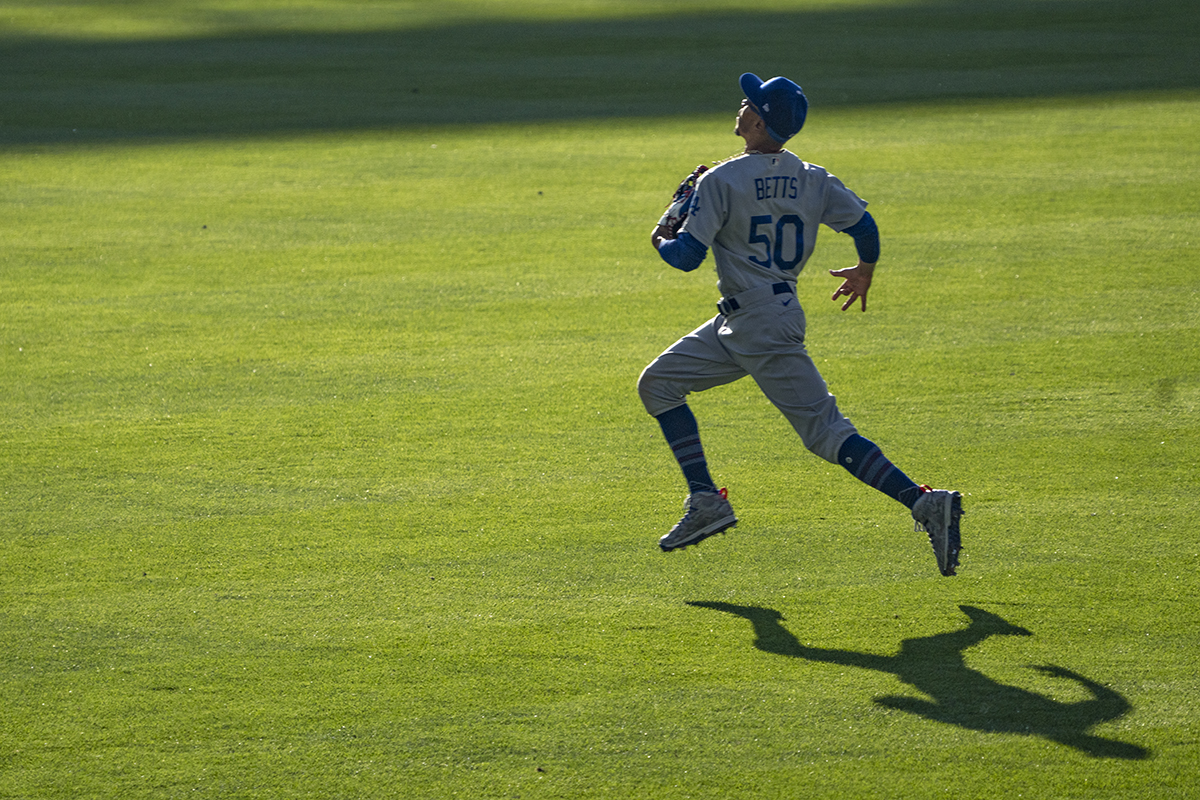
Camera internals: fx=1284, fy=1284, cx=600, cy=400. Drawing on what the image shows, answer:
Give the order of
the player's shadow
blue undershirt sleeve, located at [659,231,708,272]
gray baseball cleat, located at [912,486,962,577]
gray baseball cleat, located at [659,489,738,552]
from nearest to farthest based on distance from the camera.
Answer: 1. the player's shadow
2. gray baseball cleat, located at [912,486,962,577]
3. blue undershirt sleeve, located at [659,231,708,272]
4. gray baseball cleat, located at [659,489,738,552]

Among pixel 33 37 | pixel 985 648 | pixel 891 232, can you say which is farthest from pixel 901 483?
pixel 33 37

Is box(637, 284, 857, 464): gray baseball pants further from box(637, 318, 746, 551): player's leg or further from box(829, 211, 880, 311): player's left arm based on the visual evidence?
box(829, 211, 880, 311): player's left arm

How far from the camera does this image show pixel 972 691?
4.27 m

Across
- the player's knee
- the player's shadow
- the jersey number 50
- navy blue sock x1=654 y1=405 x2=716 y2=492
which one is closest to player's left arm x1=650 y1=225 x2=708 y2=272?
the jersey number 50

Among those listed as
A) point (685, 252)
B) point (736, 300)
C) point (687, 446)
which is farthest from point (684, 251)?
point (687, 446)

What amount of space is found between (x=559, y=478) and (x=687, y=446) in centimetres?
104

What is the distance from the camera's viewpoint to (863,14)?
71.9 ft

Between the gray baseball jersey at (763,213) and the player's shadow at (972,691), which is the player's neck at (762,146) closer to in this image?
the gray baseball jersey at (763,213)

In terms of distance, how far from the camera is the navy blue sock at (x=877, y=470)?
490cm

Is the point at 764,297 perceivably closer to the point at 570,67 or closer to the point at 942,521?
the point at 942,521

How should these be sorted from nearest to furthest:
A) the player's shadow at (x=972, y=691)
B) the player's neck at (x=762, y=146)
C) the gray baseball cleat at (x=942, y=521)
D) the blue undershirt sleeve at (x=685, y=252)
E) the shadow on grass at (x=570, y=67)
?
the player's shadow at (x=972, y=691) < the gray baseball cleat at (x=942, y=521) < the blue undershirt sleeve at (x=685, y=252) < the player's neck at (x=762, y=146) < the shadow on grass at (x=570, y=67)

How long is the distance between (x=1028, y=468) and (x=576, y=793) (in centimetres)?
330

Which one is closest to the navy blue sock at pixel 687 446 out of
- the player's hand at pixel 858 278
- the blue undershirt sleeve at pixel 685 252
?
the blue undershirt sleeve at pixel 685 252

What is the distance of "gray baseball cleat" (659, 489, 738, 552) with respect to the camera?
16.8 ft
